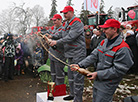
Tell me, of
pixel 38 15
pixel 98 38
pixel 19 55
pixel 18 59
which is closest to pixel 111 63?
pixel 98 38

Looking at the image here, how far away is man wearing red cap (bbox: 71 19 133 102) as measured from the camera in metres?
2.69

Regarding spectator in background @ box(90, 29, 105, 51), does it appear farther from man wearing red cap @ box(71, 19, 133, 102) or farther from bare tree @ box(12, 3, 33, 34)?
bare tree @ box(12, 3, 33, 34)

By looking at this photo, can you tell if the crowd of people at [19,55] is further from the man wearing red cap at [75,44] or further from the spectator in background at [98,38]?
the man wearing red cap at [75,44]

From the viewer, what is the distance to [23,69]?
8.78 metres

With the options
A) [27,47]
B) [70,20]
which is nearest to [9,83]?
[27,47]

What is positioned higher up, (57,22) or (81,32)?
(57,22)

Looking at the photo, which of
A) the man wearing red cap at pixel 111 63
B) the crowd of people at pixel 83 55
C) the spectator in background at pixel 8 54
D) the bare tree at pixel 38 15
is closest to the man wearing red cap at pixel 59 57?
the crowd of people at pixel 83 55

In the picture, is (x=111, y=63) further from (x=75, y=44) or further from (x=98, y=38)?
(x=98, y=38)

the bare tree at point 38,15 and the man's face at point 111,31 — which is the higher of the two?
the bare tree at point 38,15

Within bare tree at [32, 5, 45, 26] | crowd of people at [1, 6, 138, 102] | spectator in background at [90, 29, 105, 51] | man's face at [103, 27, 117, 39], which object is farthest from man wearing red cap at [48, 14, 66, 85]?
bare tree at [32, 5, 45, 26]

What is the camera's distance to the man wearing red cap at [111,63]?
269 cm

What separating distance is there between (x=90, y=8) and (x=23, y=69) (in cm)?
571

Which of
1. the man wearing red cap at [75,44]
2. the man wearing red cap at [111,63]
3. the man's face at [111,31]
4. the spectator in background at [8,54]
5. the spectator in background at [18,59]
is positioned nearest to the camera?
the man wearing red cap at [111,63]

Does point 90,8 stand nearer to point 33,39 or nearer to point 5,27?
point 33,39
